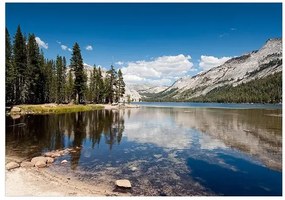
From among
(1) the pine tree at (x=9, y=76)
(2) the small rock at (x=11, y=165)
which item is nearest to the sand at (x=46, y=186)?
(2) the small rock at (x=11, y=165)

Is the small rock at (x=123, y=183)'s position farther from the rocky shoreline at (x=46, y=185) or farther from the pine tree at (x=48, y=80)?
the pine tree at (x=48, y=80)

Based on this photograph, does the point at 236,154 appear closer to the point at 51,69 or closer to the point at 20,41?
the point at 20,41

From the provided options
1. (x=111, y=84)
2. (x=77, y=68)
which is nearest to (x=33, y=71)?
(x=77, y=68)

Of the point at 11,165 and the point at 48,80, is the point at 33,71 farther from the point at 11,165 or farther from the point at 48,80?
the point at 11,165

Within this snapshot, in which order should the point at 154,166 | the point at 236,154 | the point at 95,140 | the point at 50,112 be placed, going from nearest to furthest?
the point at 154,166
the point at 236,154
the point at 95,140
the point at 50,112

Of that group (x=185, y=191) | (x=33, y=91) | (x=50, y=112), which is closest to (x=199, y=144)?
(x=185, y=191)

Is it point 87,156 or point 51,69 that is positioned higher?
point 51,69
